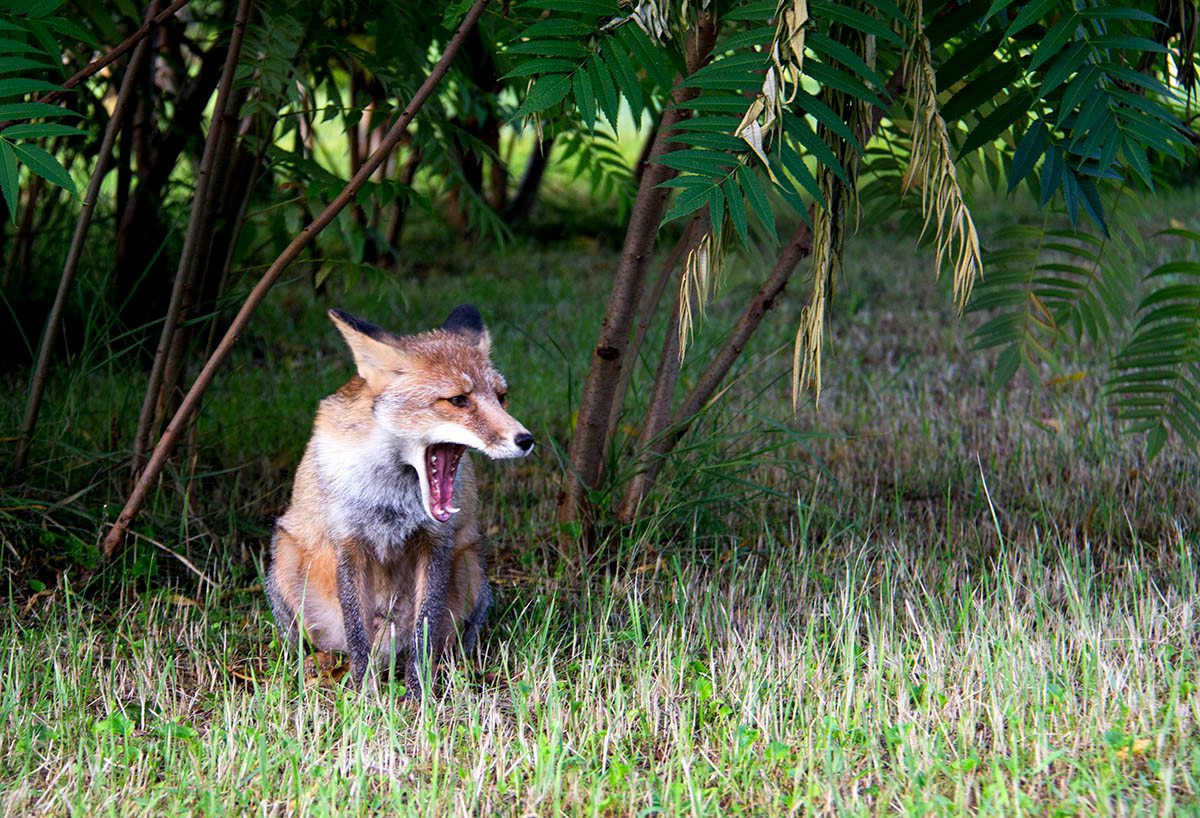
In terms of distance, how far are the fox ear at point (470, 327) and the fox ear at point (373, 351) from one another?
32cm

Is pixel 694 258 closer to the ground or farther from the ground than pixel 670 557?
farther from the ground

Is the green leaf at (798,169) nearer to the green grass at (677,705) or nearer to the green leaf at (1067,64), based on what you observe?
the green leaf at (1067,64)

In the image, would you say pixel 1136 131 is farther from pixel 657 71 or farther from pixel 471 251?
pixel 471 251

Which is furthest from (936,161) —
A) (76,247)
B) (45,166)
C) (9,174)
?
(76,247)

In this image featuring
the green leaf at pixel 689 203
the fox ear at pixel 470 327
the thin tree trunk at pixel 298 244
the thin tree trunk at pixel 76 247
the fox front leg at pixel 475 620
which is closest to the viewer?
the green leaf at pixel 689 203

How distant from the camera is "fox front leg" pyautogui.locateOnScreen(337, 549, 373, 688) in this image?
383cm

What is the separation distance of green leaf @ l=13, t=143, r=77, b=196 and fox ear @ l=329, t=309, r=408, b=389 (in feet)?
2.77

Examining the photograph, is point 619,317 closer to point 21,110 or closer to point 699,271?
point 699,271

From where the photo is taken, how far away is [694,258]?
11.5ft

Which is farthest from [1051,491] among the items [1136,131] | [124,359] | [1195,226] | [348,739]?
[1195,226]

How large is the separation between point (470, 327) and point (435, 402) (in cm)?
56

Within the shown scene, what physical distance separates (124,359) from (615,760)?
16.3 feet

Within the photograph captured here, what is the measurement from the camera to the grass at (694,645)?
312cm

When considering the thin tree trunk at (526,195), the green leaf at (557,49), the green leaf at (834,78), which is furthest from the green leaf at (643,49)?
the thin tree trunk at (526,195)
